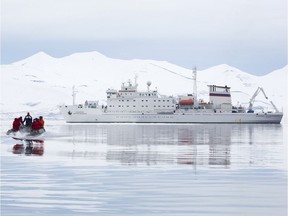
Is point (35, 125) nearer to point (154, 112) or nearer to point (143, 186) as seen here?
point (143, 186)

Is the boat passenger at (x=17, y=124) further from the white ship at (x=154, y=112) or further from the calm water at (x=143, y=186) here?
the white ship at (x=154, y=112)

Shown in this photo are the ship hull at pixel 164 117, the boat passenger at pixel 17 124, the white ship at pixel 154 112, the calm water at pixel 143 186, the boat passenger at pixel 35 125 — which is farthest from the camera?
the white ship at pixel 154 112

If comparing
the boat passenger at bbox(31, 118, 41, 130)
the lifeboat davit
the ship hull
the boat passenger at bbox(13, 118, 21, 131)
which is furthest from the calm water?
the lifeboat davit

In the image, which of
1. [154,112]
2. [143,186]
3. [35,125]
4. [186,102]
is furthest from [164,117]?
[143,186]

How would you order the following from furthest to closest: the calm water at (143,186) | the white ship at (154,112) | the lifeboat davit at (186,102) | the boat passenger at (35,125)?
1. the lifeboat davit at (186,102)
2. the white ship at (154,112)
3. the boat passenger at (35,125)
4. the calm water at (143,186)

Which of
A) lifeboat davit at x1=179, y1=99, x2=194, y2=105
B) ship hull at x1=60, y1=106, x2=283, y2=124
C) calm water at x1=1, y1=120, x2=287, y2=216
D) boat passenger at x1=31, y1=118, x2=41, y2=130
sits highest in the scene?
lifeboat davit at x1=179, y1=99, x2=194, y2=105

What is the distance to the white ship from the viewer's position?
124 m

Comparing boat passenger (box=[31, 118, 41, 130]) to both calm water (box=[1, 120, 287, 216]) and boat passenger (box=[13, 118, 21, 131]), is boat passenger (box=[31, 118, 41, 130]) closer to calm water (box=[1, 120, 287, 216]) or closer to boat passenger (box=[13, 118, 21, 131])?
boat passenger (box=[13, 118, 21, 131])

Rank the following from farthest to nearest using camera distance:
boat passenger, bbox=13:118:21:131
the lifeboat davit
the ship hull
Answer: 1. the lifeboat davit
2. the ship hull
3. boat passenger, bbox=13:118:21:131

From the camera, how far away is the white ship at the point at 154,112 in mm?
124500

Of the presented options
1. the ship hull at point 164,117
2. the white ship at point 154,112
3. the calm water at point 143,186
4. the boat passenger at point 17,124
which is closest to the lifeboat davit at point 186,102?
the white ship at point 154,112

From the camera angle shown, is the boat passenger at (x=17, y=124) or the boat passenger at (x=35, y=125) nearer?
the boat passenger at (x=35, y=125)

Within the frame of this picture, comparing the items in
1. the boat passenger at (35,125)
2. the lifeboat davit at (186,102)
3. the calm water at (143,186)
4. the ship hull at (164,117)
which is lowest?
the calm water at (143,186)

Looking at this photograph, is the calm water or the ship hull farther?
the ship hull
